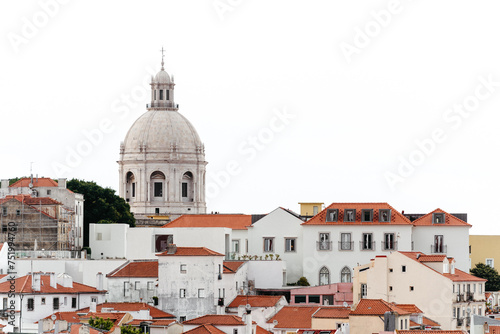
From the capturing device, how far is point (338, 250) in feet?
347

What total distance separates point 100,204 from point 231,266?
32.3 meters

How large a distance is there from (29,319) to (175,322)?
1161 centimetres

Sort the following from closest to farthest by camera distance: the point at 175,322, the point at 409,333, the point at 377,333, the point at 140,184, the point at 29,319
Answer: the point at 409,333 → the point at 377,333 → the point at 175,322 → the point at 29,319 → the point at 140,184

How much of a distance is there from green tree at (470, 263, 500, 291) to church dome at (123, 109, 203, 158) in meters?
43.6

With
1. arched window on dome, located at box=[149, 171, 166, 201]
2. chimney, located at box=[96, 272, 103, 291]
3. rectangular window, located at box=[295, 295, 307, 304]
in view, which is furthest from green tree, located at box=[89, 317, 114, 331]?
arched window on dome, located at box=[149, 171, 166, 201]

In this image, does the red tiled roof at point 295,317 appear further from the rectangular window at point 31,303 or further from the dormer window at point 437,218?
the dormer window at point 437,218

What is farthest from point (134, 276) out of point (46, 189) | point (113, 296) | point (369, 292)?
point (46, 189)

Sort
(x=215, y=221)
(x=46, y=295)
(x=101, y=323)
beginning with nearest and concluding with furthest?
(x=101, y=323) < (x=46, y=295) < (x=215, y=221)

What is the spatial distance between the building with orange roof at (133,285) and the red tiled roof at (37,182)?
25.7 meters

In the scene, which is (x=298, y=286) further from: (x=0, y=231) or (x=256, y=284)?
(x=0, y=231)

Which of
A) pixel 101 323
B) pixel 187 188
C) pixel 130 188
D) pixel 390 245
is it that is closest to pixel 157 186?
pixel 130 188

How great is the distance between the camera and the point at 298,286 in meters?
104

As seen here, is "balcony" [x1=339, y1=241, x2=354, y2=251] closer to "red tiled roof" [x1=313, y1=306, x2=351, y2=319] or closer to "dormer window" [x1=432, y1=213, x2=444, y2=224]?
"dormer window" [x1=432, y1=213, x2=444, y2=224]

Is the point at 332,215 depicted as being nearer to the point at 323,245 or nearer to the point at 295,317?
the point at 323,245
